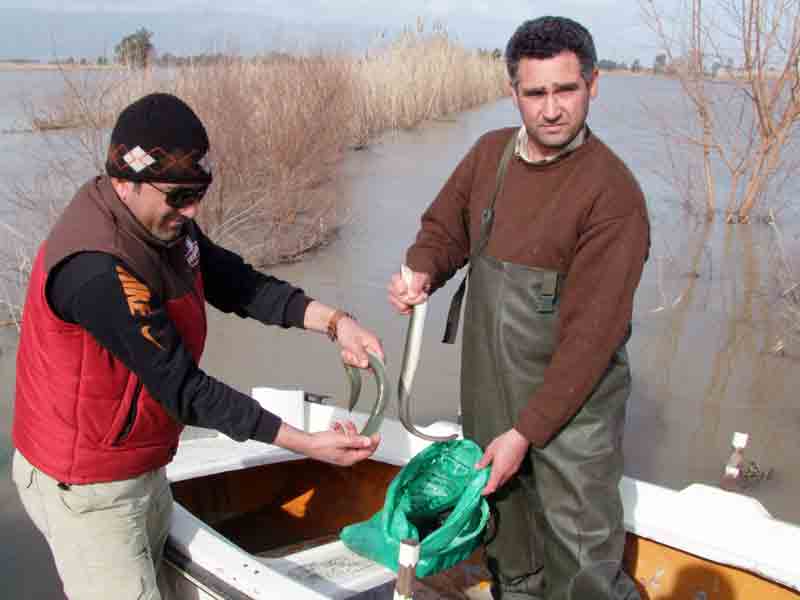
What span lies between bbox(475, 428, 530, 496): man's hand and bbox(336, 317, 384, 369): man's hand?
50cm

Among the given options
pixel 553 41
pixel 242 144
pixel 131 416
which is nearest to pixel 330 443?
pixel 131 416

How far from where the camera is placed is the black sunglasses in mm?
2061

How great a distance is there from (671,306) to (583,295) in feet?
21.4

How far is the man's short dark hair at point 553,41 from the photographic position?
2176mm

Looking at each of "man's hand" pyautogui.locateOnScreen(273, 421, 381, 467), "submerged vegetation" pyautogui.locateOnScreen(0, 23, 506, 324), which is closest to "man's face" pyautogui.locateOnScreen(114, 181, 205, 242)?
"man's hand" pyautogui.locateOnScreen(273, 421, 381, 467)

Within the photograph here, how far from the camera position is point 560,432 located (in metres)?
2.36

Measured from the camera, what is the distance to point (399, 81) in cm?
1828

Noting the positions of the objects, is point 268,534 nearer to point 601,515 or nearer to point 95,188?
point 601,515

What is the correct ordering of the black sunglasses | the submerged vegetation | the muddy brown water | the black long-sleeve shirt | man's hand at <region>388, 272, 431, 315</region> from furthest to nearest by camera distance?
the submerged vegetation < the muddy brown water < man's hand at <region>388, 272, 431, 315</region> < the black sunglasses < the black long-sleeve shirt

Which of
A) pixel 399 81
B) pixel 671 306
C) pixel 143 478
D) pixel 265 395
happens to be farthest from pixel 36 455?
pixel 399 81

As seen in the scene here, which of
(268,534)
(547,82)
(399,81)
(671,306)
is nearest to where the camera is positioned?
(547,82)

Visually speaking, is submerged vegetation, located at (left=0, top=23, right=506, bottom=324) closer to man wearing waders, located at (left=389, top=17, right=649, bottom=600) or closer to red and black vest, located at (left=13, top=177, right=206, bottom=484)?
red and black vest, located at (left=13, top=177, right=206, bottom=484)

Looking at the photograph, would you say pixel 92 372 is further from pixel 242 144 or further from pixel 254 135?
pixel 254 135

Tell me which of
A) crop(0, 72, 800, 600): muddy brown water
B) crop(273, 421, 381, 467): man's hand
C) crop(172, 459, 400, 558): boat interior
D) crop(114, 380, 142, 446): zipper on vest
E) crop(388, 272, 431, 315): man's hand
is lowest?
crop(0, 72, 800, 600): muddy brown water
